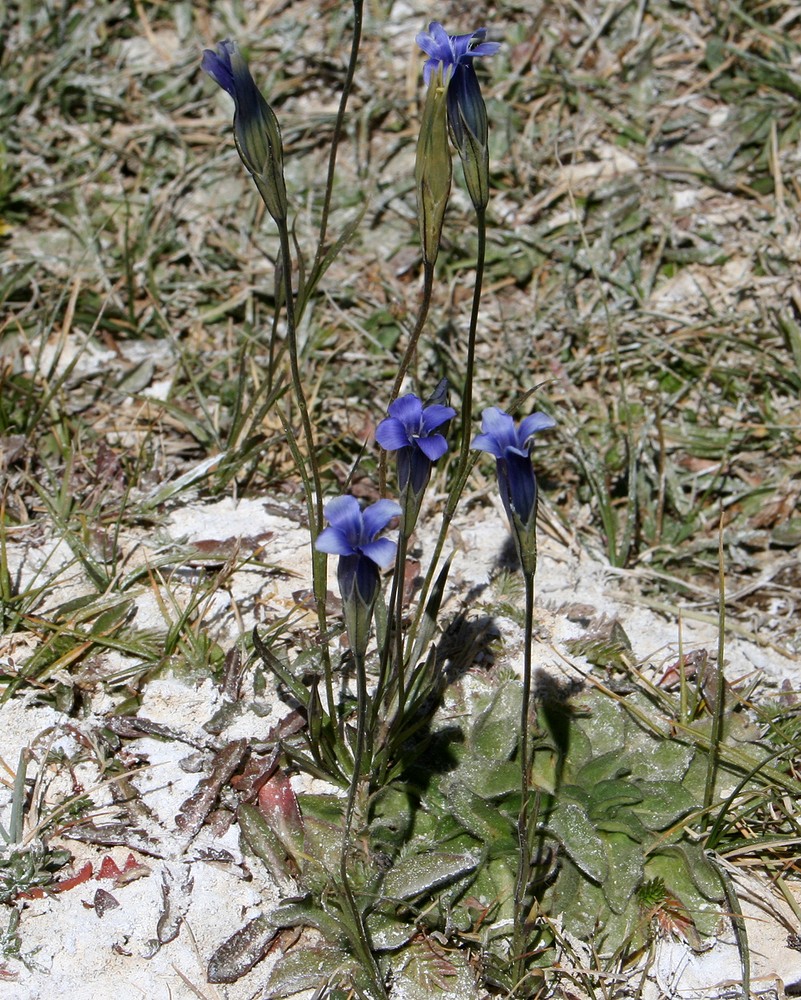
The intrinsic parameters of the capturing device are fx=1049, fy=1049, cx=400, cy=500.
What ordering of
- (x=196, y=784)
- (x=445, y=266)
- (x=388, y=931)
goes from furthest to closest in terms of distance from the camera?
(x=445, y=266) → (x=196, y=784) → (x=388, y=931)

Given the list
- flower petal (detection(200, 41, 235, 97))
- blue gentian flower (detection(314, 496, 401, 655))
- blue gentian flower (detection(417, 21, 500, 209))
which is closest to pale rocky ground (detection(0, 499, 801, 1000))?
blue gentian flower (detection(314, 496, 401, 655))

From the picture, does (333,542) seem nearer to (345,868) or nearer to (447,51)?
(345,868)

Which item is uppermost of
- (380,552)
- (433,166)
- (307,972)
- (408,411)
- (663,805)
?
(433,166)

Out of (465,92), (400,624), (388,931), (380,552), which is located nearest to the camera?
(380,552)

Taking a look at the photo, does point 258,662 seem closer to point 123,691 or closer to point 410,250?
point 123,691

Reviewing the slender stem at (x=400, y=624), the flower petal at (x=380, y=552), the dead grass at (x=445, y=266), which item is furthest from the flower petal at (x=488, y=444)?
the dead grass at (x=445, y=266)

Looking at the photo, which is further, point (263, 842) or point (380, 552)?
point (263, 842)

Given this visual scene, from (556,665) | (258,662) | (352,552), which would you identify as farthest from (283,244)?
(556,665)

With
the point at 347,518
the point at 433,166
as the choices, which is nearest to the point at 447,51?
the point at 433,166
